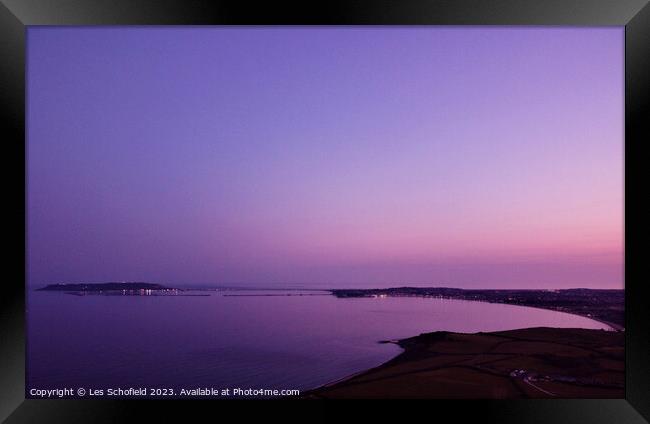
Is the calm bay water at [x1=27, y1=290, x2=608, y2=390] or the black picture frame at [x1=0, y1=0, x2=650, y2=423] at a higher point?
the black picture frame at [x1=0, y1=0, x2=650, y2=423]

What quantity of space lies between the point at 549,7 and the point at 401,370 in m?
3.14

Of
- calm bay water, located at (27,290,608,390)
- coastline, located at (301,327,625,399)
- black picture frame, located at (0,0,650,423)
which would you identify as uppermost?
black picture frame, located at (0,0,650,423)

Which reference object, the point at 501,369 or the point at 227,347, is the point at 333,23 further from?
the point at 227,347

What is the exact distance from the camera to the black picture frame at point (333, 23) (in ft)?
8.15

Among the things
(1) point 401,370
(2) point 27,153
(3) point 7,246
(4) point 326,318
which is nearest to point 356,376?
(1) point 401,370

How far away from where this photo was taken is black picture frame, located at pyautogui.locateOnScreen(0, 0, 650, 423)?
8.15ft

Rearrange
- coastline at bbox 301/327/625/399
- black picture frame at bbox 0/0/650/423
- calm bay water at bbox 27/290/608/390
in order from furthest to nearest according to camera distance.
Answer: calm bay water at bbox 27/290/608/390
coastline at bbox 301/327/625/399
black picture frame at bbox 0/0/650/423

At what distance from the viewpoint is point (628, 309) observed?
252 cm

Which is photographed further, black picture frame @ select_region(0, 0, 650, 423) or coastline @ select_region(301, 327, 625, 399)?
coastline @ select_region(301, 327, 625, 399)

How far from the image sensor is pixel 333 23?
257 centimetres

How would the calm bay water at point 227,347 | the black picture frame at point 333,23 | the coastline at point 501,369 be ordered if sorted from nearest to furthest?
1. the black picture frame at point 333,23
2. the coastline at point 501,369
3. the calm bay water at point 227,347

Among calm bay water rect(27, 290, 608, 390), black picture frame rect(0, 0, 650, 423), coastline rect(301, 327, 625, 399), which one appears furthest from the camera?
calm bay water rect(27, 290, 608, 390)

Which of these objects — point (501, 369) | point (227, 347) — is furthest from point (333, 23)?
point (227, 347)

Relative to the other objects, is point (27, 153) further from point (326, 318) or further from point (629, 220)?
point (326, 318)
